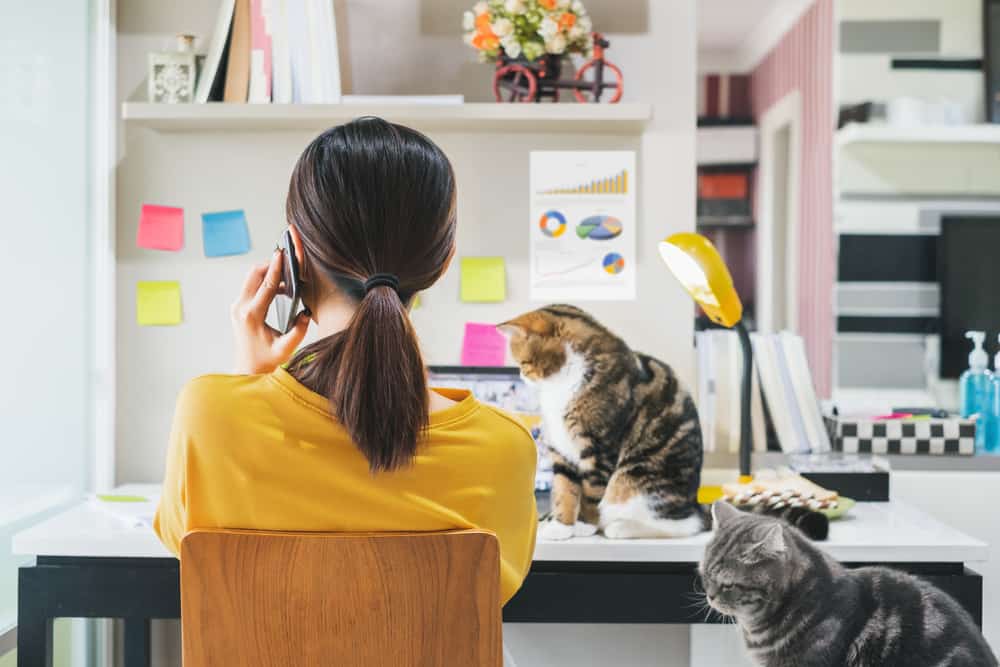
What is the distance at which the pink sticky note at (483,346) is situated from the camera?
2061 mm

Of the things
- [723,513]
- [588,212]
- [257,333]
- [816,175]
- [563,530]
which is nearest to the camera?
[257,333]

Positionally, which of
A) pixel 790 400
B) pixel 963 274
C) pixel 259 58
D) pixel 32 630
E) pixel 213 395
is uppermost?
pixel 259 58

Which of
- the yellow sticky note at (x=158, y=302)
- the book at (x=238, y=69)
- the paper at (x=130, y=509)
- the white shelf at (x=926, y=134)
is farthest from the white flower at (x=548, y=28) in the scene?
the white shelf at (x=926, y=134)

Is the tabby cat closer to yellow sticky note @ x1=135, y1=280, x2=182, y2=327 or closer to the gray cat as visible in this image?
the gray cat

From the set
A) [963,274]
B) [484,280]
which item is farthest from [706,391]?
[963,274]

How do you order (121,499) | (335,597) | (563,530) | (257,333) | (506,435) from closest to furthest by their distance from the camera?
1. (335,597)
2. (506,435)
3. (257,333)
4. (563,530)
5. (121,499)

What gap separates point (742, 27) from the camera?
5234mm

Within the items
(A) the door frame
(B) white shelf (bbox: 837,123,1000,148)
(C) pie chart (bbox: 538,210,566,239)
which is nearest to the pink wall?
(A) the door frame

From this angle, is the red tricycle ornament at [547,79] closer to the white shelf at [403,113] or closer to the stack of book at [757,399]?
the white shelf at [403,113]

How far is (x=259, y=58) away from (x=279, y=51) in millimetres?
47

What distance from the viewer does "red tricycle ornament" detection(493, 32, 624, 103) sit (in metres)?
1.92

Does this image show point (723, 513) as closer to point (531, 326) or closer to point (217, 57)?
point (531, 326)

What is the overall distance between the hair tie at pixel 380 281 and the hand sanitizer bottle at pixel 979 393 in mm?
1737

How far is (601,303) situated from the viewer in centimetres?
205
